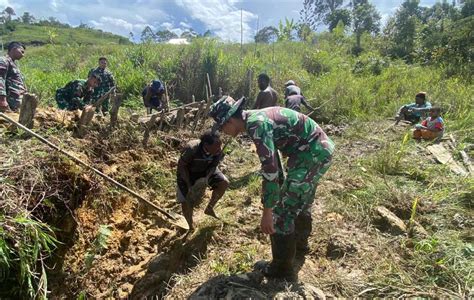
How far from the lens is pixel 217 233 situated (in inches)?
146

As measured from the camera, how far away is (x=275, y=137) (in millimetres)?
2520

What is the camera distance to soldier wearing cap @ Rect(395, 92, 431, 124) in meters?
7.22

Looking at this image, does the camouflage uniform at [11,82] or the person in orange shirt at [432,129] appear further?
the person in orange shirt at [432,129]

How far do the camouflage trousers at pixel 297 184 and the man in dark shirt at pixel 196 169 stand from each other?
0.99 m

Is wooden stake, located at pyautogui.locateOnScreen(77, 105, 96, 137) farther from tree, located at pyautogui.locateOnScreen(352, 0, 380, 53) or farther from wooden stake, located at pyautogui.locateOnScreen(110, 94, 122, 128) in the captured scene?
tree, located at pyautogui.locateOnScreen(352, 0, 380, 53)

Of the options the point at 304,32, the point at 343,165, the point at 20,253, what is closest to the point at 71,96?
the point at 20,253

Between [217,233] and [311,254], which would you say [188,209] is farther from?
[311,254]

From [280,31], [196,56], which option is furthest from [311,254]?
[280,31]

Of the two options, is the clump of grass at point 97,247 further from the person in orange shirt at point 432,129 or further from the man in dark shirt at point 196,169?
the person in orange shirt at point 432,129

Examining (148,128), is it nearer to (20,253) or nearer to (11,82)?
(11,82)

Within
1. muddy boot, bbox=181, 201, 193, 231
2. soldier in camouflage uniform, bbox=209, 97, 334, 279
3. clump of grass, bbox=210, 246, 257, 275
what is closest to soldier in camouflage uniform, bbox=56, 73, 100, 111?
muddy boot, bbox=181, 201, 193, 231

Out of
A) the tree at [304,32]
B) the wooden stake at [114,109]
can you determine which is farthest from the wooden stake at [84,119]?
the tree at [304,32]

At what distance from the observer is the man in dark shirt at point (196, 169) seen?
342cm

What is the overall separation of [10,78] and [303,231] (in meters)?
4.20
